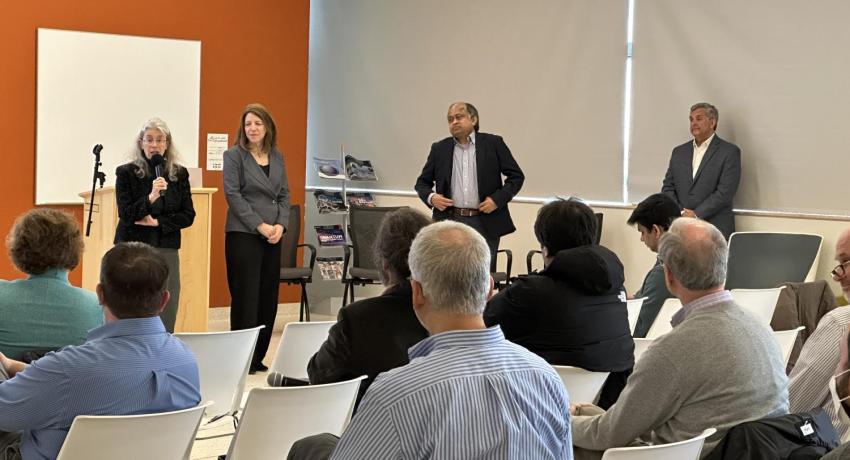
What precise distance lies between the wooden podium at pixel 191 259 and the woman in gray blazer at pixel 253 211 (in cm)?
25

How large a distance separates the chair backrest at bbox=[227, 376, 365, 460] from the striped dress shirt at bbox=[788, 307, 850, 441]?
138cm

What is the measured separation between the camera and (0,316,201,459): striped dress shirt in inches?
106

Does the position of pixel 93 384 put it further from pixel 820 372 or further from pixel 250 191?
pixel 250 191

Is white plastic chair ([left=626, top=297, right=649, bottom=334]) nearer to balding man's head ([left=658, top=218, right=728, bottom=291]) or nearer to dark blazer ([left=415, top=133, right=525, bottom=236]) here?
balding man's head ([left=658, top=218, right=728, bottom=291])

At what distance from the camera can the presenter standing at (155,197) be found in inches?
245

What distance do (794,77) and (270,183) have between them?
357 cm

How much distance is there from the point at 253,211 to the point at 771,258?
343 cm

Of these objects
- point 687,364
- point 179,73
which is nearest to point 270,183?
point 179,73

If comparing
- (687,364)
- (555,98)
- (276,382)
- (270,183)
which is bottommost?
(276,382)

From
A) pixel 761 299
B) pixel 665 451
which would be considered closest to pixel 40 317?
pixel 665 451

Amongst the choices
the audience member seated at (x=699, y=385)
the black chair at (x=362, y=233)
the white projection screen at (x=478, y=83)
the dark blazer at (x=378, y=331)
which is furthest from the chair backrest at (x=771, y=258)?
the dark blazer at (x=378, y=331)

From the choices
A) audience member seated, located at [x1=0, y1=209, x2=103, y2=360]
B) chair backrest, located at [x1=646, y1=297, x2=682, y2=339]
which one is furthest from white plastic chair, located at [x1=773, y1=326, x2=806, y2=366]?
audience member seated, located at [x1=0, y1=209, x2=103, y2=360]

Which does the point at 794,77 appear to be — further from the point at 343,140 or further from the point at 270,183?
the point at 343,140

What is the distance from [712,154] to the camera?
7.19 metres
